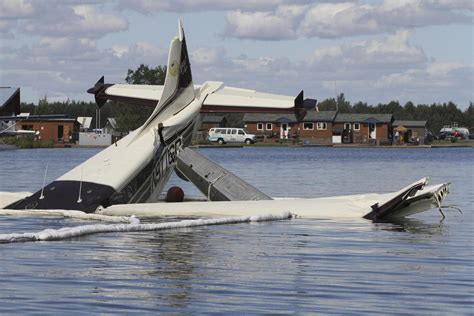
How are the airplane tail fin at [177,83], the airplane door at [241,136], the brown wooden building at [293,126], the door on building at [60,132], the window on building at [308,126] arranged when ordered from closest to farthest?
the airplane tail fin at [177,83], the airplane door at [241,136], the door on building at [60,132], the brown wooden building at [293,126], the window on building at [308,126]

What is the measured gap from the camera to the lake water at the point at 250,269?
52.0 feet

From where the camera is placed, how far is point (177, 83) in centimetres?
3534

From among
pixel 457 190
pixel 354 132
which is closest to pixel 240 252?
pixel 457 190

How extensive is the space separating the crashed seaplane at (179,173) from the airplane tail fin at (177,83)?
0.10 feet

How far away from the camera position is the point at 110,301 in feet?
51.8

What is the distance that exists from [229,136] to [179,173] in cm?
11168

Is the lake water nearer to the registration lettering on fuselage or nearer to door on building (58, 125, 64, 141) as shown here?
the registration lettering on fuselage

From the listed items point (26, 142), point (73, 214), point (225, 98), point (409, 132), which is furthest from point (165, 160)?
point (409, 132)

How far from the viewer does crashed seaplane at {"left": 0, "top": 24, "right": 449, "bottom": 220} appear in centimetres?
2962

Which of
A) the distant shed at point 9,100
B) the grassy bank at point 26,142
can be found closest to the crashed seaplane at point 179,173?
the distant shed at point 9,100

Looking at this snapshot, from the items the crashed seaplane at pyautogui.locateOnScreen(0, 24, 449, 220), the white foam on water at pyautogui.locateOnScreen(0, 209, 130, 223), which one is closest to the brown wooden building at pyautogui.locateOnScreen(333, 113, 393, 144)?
the crashed seaplane at pyautogui.locateOnScreen(0, 24, 449, 220)

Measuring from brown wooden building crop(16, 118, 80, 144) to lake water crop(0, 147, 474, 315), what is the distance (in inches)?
4825

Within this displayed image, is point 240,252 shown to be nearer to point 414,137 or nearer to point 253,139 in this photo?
point 253,139

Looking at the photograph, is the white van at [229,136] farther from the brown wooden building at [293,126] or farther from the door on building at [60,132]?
the door on building at [60,132]
